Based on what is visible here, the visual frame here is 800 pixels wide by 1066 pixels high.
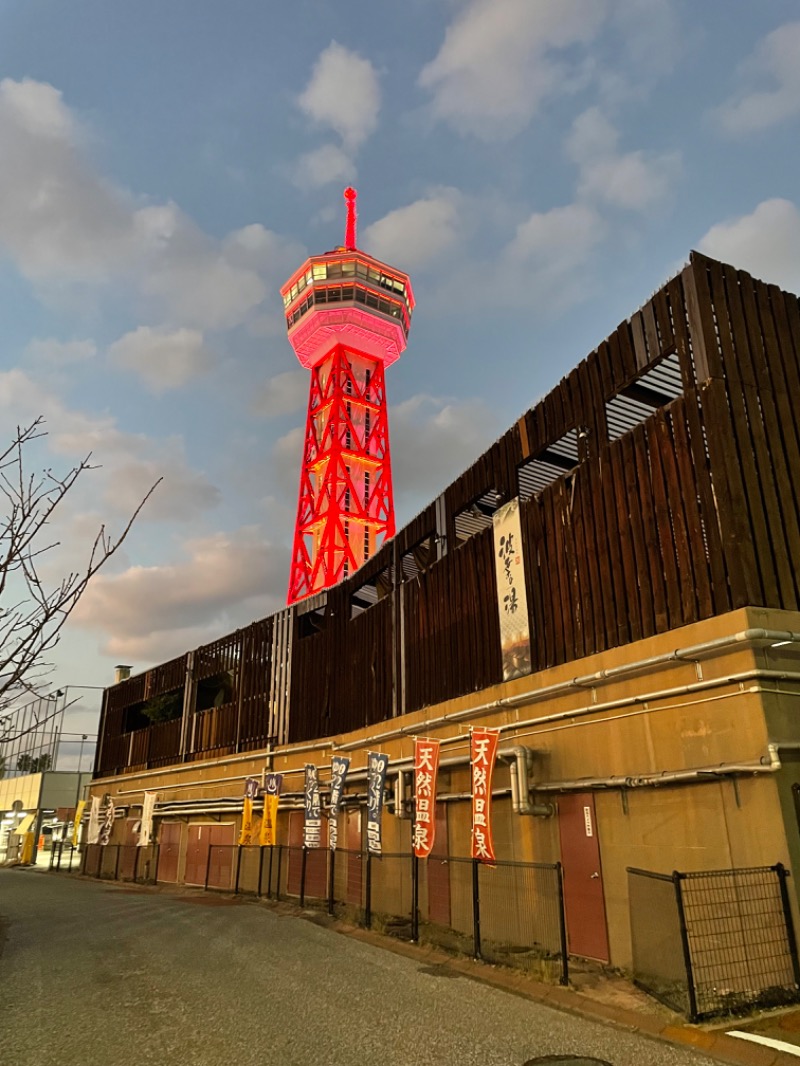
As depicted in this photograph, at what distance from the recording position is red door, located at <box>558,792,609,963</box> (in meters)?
12.8

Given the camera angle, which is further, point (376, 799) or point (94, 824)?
point (94, 824)

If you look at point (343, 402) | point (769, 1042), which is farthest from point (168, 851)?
point (343, 402)

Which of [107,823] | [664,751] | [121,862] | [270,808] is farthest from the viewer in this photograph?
[107,823]

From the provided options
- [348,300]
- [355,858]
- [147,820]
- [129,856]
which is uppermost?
[348,300]

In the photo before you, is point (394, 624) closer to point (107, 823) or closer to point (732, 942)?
point (732, 942)

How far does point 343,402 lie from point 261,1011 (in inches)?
2474

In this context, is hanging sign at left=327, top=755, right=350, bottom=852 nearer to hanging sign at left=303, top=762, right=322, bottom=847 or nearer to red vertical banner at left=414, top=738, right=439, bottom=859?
hanging sign at left=303, top=762, right=322, bottom=847

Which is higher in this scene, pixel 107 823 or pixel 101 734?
pixel 101 734

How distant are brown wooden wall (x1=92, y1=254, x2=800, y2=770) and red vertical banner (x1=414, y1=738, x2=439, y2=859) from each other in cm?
207

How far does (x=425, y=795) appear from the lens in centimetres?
1633

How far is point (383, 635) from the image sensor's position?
23312mm

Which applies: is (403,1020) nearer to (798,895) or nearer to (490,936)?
(798,895)

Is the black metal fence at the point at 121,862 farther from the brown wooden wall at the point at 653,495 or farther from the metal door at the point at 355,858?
the brown wooden wall at the point at 653,495

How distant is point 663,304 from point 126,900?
26351mm
